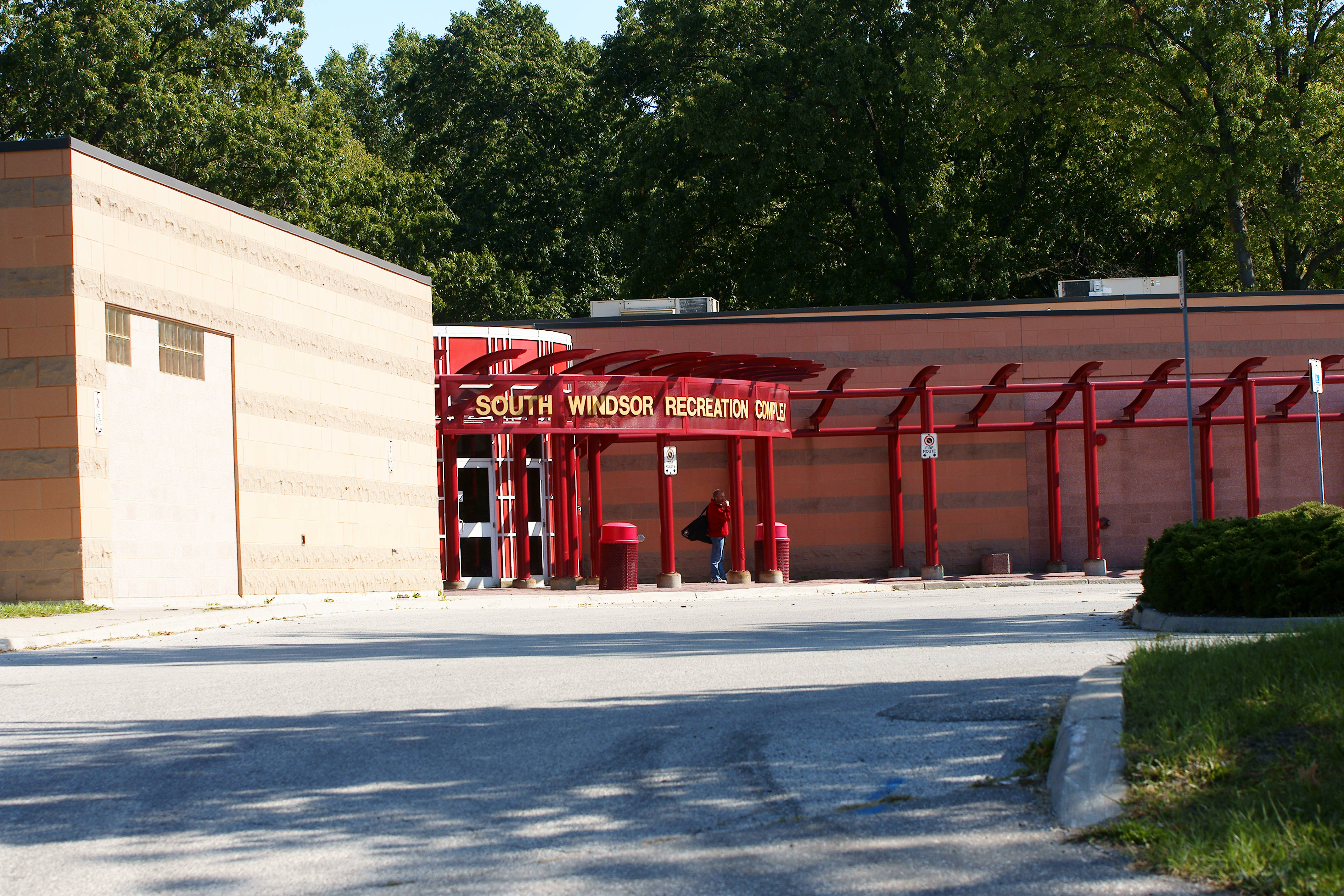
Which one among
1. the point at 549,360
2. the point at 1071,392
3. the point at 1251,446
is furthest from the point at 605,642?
the point at 1251,446

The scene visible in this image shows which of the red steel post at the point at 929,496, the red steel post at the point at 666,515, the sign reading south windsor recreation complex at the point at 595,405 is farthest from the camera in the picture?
the red steel post at the point at 929,496

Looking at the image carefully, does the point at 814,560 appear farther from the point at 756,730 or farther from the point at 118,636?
the point at 756,730

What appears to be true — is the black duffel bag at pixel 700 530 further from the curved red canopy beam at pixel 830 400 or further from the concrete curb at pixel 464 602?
the curved red canopy beam at pixel 830 400

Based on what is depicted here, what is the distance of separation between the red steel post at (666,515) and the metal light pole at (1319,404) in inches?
409

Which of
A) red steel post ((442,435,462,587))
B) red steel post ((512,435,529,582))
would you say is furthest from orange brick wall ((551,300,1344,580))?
red steel post ((442,435,462,587))

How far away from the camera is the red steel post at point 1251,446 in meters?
27.8

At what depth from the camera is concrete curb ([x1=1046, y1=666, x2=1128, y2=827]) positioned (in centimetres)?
534

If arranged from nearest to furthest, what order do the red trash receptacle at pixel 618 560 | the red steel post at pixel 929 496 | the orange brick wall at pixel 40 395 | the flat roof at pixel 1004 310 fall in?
the orange brick wall at pixel 40 395 < the red trash receptacle at pixel 618 560 < the red steel post at pixel 929 496 < the flat roof at pixel 1004 310

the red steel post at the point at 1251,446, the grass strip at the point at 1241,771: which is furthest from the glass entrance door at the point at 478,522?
the grass strip at the point at 1241,771

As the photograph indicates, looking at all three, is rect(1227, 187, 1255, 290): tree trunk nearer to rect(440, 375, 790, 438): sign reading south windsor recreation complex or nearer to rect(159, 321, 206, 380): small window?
rect(440, 375, 790, 438): sign reading south windsor recreation complex

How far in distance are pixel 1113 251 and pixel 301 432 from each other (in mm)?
31245

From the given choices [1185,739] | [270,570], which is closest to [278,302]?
[270,570]

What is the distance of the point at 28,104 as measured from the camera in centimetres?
3978

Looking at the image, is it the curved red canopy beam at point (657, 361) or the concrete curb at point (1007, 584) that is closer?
the concrete curb at point (1007, 584)
